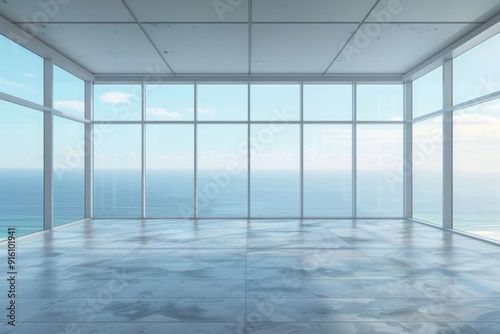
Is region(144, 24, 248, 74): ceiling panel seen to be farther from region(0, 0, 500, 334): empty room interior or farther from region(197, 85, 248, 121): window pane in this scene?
region(197, 85, 248, 121): window pane

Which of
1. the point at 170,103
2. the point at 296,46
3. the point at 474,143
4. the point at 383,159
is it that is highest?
the point at 296,46

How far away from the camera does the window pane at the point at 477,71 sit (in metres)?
8.34

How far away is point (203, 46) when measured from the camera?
28.0ft

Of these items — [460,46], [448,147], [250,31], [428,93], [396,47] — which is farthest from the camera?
[428,93]

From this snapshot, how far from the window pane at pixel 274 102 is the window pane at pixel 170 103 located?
66.8 inches

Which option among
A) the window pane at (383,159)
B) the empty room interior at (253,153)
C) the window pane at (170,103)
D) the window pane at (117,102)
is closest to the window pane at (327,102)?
the empty room interior at (253,153)

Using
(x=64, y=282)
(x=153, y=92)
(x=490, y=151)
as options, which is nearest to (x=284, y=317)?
(x=64, y=282)

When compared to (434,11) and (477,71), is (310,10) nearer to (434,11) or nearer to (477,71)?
(434,11)

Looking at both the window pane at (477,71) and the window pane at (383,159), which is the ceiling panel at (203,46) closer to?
the window pane at (383,159)

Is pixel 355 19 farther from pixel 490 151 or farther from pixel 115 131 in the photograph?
pixel 115 131

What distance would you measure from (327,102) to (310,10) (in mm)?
5296

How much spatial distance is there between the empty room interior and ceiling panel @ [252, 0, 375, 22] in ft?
0.14

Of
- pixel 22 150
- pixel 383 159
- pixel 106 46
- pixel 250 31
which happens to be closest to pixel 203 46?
pixel 250 31

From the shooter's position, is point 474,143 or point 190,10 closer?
point 190,10
